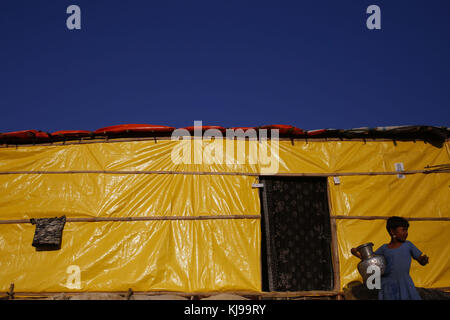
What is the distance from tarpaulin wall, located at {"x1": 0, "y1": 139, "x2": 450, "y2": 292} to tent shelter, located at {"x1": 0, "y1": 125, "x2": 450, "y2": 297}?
0.06 ft

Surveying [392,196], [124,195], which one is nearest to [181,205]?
[124,195]

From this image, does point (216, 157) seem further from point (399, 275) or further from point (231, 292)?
point (399, 275)

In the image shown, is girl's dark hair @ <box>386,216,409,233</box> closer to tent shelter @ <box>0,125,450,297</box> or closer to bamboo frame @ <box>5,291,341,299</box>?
tent shelter @ <box>0,125,450,297</box>

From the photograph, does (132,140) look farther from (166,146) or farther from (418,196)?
(418,196)

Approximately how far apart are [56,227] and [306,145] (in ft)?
14.8

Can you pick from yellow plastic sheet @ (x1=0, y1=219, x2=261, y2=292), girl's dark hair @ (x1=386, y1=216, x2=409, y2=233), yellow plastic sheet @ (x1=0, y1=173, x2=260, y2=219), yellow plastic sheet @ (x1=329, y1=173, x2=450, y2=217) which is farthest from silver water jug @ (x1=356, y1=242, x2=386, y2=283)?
yellow plastic sheet @ (x1=0, y1=173, x2=260, y2=219)

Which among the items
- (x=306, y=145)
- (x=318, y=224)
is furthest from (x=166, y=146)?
(x=318, y=224)

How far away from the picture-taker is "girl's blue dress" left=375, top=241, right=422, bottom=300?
3133 millimetres

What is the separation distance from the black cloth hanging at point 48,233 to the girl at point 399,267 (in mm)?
4678

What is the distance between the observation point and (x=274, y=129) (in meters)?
5.50

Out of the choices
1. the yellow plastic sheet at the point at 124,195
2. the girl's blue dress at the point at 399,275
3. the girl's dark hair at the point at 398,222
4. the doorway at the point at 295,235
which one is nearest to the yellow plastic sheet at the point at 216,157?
the yellow plastic sheet at the point at 124,195

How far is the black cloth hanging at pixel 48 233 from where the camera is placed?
4.90 meters

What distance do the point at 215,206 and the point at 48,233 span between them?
2.73 metres
